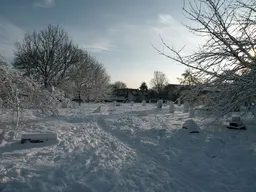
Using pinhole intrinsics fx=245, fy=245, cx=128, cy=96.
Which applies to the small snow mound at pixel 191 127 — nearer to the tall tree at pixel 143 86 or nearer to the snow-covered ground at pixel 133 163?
the snow-covered ground at pixel 133 163

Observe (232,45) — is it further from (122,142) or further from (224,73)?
(122,142)

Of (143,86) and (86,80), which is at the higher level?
(143,86)

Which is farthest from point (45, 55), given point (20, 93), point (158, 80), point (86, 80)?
point (158, 80)

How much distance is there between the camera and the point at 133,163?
19.5 feet

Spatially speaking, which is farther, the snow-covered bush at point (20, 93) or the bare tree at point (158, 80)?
the bare tree at point (158, 80)

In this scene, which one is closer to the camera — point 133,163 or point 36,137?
point 133,163

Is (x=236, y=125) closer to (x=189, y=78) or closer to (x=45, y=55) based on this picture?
(x=189, y=78)

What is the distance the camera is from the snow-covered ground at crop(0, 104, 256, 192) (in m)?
4.44

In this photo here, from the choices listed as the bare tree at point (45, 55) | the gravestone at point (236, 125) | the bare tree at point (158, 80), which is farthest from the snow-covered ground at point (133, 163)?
the bare tree at point (158, 80)

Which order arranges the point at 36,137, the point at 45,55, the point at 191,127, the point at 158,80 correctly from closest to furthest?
the point at 36,137 → the point at 191,127 → the point at 45,55 → the point at 158,80

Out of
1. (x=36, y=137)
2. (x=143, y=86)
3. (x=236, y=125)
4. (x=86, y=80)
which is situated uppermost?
(x=143, y=86)

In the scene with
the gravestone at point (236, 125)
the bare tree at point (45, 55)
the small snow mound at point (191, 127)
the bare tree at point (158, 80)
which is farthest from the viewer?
the bare tree at point (158, 80)

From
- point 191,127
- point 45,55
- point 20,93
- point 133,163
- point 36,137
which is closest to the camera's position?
point 133,163

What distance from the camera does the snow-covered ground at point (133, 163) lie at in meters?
4.44
